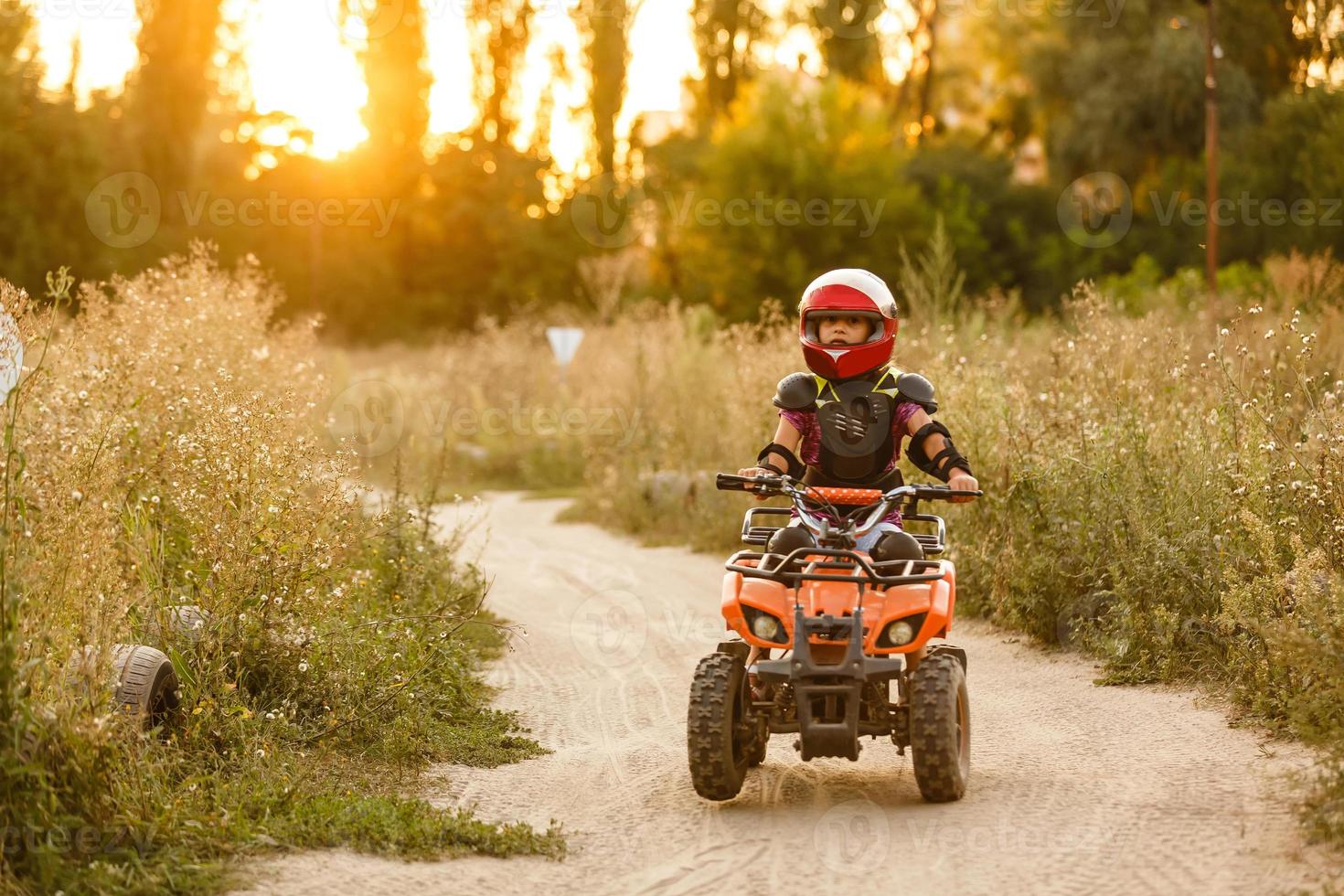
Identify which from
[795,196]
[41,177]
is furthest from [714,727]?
[41,177]

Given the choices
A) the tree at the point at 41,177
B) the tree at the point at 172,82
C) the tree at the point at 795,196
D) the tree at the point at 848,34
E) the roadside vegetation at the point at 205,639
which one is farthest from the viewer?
the tree at the point at 848,34

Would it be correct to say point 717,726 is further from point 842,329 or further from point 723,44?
point 723,44

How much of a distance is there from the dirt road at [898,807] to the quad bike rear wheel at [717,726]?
0.53 ft

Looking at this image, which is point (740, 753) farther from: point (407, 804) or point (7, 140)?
point (7, 140)

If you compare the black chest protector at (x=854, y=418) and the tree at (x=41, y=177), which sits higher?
the tree at (x=41, y=177)

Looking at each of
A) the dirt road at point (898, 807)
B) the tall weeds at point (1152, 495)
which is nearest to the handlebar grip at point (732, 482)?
the dirt road at point (898, 807)

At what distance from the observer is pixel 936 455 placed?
6.80m

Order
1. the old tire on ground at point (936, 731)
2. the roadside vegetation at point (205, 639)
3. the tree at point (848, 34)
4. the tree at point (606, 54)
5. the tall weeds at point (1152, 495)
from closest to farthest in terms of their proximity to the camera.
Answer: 1. the roadside vegetation at point (205, 639)
2. the old tire on ground at point (936, 731)
3. the tall weeds at point (1152, 495)
4. the tree at point (606, 54)
5. the tree at point (848, 34)

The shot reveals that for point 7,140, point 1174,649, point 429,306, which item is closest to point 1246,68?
point 429,306

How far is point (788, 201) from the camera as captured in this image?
42938 millimetres

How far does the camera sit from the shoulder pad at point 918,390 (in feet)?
22.7

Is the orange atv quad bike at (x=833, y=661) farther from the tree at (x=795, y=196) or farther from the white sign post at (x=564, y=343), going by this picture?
the tree at (x=795, y=196)

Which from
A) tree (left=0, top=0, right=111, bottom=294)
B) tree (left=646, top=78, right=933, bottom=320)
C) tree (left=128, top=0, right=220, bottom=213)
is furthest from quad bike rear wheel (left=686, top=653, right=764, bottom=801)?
tree (left=0, top=0, right=111, bottom=294)

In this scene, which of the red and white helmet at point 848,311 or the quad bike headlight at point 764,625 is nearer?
the quad bike headlight at point 764,625
